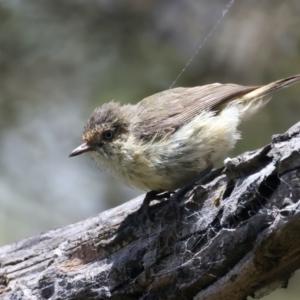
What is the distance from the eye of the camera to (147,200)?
13.5 ft

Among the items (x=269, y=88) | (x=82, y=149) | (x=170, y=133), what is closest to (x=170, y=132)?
(x=170, y=133)

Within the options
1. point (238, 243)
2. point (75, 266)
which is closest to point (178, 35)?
point (75, 266)

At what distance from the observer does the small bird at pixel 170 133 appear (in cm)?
397

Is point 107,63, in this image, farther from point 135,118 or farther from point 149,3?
point 135,118

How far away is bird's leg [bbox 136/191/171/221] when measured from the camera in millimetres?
3947

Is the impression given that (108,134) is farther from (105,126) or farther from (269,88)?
(269,88)

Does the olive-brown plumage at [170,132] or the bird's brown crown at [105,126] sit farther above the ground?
the bird's brown crown at [105,126]

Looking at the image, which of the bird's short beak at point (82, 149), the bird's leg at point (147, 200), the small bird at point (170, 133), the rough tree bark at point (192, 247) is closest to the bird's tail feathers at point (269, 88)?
the small bird at point (170, 133)

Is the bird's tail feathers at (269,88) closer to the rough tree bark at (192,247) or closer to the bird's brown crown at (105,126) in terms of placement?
the bird's brown crown at (105,126)

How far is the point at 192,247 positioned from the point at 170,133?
0.98 m

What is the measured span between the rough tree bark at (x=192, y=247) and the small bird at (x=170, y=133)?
10.4 inches

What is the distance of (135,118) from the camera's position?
4.51 m

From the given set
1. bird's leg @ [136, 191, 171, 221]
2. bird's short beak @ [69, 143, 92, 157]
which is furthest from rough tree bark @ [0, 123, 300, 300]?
bird's short beak @ [69, 143, 92, 157]

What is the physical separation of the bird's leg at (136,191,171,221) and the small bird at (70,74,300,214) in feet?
0.15
